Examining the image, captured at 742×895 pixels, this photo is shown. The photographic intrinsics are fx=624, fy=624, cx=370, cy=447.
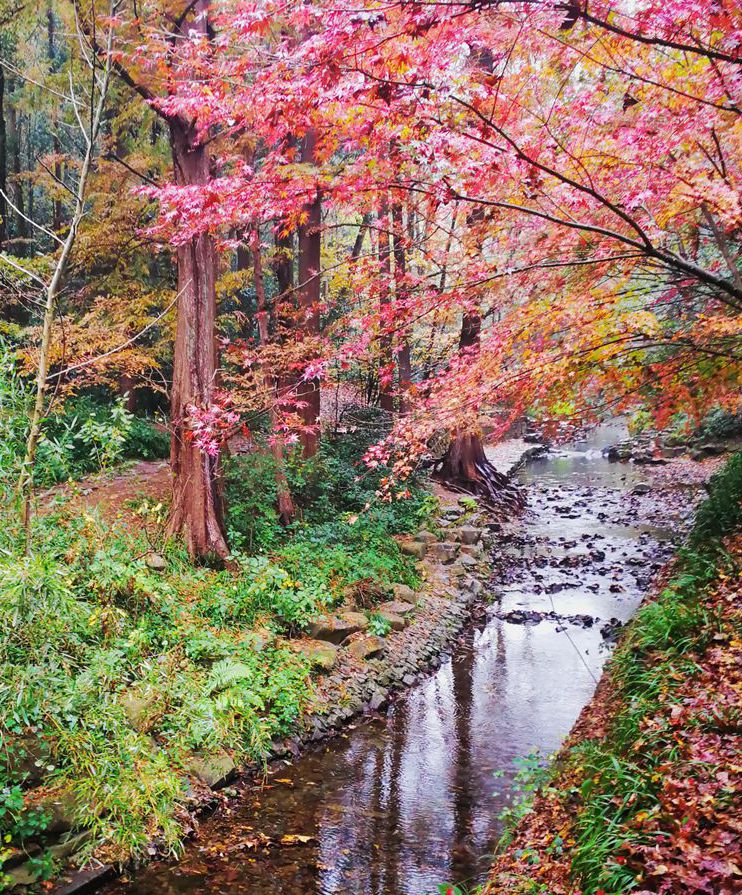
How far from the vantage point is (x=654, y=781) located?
3.59m

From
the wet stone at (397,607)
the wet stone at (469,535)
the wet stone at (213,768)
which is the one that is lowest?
the wet stone at (213,768)

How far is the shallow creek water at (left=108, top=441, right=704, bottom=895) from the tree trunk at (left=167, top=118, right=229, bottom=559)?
3321mm

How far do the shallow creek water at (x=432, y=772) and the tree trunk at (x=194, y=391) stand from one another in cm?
332

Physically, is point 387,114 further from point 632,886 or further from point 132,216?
point 132,216

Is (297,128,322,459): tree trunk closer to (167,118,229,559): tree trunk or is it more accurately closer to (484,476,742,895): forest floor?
(167,118,229,559): tree trunk

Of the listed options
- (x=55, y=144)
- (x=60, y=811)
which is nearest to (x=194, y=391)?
(x=60, y=811)

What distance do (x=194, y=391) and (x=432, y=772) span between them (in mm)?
5417

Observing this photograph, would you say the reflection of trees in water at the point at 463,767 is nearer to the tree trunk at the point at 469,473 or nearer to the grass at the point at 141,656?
the grass at the point at 141,656

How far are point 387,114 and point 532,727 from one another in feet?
19.9

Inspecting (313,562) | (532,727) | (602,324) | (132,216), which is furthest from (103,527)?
(132,216)

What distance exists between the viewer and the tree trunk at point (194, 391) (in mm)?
8320

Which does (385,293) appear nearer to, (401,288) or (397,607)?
(401,288)

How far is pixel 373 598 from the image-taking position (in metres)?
8.90

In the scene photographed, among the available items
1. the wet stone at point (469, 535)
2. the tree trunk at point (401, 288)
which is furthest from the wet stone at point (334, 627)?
the wet stone at point (469, 535)
